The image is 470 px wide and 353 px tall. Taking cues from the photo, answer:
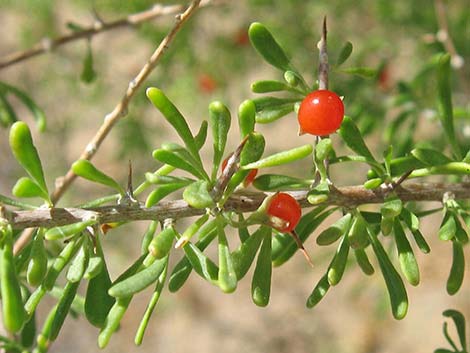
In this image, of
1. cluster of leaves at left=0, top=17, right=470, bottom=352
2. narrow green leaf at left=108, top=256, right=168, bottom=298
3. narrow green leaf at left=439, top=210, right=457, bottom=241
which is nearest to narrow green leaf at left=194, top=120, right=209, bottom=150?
cluster of leaves at left=0, top=17, right=470, bottom=352

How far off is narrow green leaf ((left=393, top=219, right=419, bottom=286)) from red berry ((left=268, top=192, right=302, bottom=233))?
236 millimetres

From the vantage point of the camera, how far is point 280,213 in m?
1.03

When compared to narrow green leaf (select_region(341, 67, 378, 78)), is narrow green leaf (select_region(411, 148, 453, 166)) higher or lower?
lower

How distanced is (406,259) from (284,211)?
28 cm

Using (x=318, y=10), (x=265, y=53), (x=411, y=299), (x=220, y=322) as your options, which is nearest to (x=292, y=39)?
(x=318, y=10)

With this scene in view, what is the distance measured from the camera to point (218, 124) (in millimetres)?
1072

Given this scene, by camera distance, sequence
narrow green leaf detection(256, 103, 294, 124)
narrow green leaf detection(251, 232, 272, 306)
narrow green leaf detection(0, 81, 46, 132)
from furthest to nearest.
Result: narrow green leaf detection(0, 81, 46, 132), narrow green leaf detection(256, 103, 294, 124), narrow green leaf detection(251, 232, 272, 306)

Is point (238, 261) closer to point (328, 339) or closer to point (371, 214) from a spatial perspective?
point (371, 214)

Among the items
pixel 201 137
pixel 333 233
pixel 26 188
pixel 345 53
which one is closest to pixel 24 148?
pixel 26 188

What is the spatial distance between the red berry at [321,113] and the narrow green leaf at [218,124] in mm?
146

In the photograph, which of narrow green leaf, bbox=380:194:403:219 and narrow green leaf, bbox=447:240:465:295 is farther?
narrow green leaf, bbox=447:240:465:295

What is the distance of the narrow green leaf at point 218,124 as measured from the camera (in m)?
1.04

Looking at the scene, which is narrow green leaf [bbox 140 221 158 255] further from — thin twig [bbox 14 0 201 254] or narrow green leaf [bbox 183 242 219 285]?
thin twig [bbox 14 0 201 254]

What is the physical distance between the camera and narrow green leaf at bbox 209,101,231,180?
3.42ft
